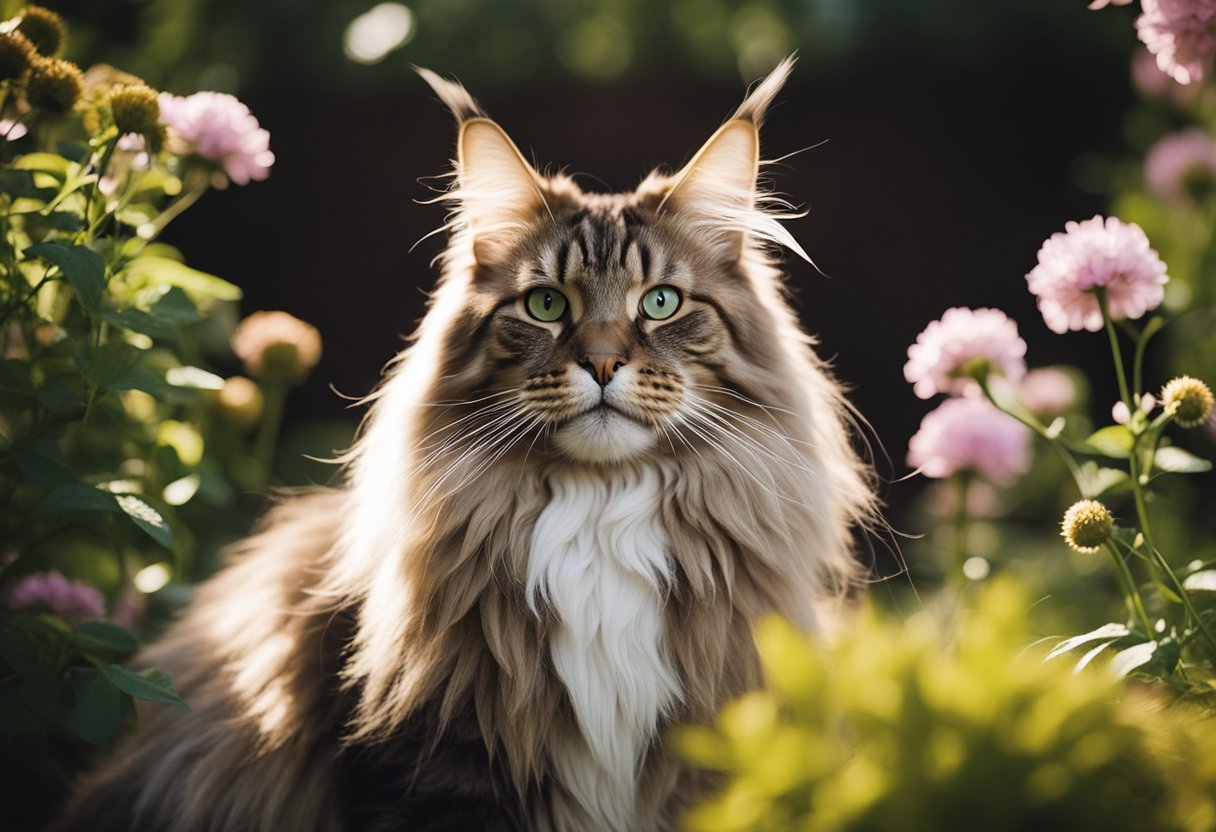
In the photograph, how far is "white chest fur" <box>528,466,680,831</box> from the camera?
1.67 metres

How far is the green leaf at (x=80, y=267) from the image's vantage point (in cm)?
163

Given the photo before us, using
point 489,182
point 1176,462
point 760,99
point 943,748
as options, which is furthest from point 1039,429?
point 489,182

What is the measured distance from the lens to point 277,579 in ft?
6.64

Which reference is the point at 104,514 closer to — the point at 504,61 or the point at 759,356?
the point at 759,356

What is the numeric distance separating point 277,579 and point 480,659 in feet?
1.76

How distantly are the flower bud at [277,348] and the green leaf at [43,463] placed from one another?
31.6 inches

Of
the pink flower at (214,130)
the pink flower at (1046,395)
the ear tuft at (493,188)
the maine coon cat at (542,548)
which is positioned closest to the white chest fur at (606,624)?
the maine coon cat at (542,548)

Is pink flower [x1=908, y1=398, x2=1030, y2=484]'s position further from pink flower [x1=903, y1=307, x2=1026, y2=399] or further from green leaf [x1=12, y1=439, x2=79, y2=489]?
green leaf [x1=12, y1=439, x2=79, y2=489]

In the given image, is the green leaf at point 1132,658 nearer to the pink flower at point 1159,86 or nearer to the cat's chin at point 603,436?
the cat's chin at point 603,436

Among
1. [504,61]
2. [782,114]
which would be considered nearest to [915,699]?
[504,61]

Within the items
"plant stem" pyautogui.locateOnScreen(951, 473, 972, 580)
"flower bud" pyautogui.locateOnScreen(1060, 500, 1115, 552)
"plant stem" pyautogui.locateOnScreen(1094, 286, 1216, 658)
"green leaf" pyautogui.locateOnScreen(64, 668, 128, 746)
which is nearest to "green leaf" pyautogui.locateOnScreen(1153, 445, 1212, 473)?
"plant stem" pyautogui.locateOnScreen(1094, 286, 1216, 658)

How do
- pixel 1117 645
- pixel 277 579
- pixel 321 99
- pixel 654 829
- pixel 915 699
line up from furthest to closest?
pixel 321 99 → pixel 277 579 → pixel 654 829 → pixel 1117 645 → pixel 915 699

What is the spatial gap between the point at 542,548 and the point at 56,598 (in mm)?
1082

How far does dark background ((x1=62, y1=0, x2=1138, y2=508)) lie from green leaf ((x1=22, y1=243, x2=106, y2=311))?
104 inches
